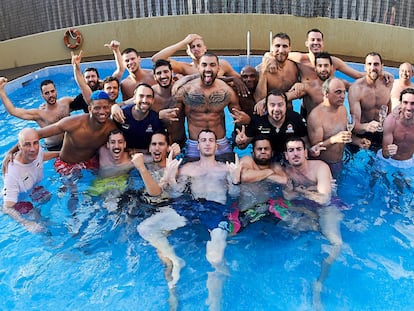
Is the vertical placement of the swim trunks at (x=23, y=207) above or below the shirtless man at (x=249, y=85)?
below

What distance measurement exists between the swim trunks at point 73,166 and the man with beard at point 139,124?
432 mm

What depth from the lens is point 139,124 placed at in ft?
16.4

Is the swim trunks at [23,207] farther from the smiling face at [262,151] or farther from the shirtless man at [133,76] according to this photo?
the smiling face at [262,151]

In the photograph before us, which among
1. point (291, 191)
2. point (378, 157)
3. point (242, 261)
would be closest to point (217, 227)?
point (242, 261)

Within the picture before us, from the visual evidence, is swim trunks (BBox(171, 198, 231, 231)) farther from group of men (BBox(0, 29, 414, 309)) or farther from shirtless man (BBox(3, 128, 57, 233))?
shirtless man (BBox(3, 128, 57, 233))

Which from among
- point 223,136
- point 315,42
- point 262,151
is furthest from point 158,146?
point 315,42

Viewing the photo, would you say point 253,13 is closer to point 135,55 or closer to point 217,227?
point 135,55

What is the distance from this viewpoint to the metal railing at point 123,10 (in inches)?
406

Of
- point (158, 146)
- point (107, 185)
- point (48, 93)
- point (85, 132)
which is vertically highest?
point (48, 93)

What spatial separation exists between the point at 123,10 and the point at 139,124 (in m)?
7.24

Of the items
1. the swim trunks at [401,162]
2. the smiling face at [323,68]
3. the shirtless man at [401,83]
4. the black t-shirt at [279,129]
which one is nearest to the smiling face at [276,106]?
the black t-shirt at [279,129]

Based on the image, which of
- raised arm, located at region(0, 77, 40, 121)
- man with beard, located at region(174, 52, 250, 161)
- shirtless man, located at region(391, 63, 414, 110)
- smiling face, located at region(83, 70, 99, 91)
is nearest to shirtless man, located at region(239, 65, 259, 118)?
man with beard, located at region(174, 52, 250, 161)

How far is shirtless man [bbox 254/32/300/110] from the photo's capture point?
5.13 m

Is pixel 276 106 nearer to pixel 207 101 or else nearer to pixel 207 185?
pixel 207 101
